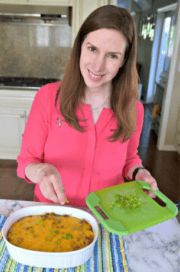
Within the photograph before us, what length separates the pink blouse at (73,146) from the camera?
1.00 m

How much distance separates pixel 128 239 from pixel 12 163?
7.85 feet

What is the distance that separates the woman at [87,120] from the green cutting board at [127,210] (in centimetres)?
8

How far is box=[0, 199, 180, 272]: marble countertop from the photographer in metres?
0.76

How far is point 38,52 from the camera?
10.8ft

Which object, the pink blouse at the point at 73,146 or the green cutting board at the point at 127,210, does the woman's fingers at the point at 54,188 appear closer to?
the green cutting board at the point at 127,210

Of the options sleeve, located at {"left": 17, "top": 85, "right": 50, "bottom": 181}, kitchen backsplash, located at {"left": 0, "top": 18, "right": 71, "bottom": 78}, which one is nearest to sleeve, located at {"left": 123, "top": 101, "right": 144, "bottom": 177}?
sleeve, located at {"left": 17, "top": 85, "right": 50, "bottom": 181}

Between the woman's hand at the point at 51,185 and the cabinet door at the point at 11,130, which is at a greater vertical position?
the woman's hand at the point at 51,185

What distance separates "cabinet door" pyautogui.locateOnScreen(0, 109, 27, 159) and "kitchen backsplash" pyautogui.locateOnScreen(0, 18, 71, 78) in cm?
72

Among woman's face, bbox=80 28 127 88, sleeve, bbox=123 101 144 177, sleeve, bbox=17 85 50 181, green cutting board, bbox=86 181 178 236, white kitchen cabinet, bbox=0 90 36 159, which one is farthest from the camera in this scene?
white kitchen cabinet, bbox=0 90 36 159

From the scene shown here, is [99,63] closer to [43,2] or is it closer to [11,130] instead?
[43,2]

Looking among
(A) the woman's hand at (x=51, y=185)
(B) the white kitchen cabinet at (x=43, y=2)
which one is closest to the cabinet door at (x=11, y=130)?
(B) the white kitchen cabinet at (x=43, y=2)

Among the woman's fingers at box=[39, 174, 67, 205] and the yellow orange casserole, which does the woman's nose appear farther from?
the yellow orange casserole

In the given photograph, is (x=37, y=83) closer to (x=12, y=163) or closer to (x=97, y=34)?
(x=12, y=163)

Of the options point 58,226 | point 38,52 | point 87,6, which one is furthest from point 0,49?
point 58,226
